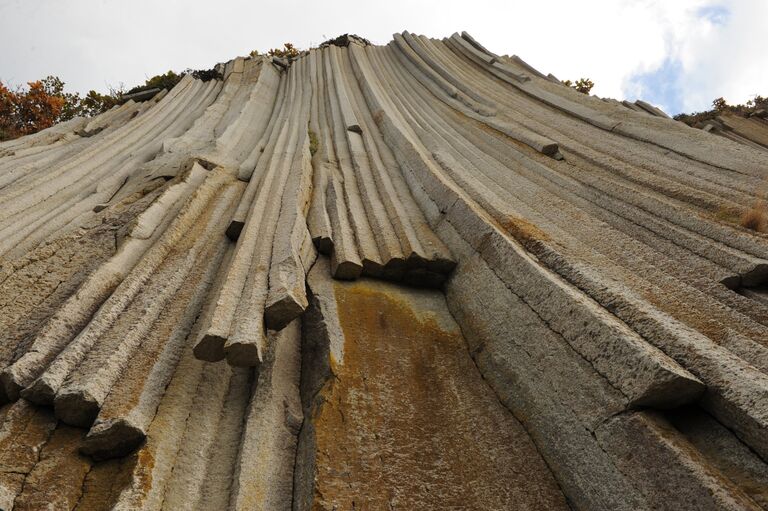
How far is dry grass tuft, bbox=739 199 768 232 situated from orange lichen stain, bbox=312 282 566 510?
9.41 feet

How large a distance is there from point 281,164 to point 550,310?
4705 mm

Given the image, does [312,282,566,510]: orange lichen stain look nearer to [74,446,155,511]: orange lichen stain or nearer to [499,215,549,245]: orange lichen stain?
[74,446,155,511]: orange lichen stain

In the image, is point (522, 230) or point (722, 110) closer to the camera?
point (522, 230)

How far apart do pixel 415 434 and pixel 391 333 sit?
1.12 metres

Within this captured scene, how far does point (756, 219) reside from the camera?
14.6 ft

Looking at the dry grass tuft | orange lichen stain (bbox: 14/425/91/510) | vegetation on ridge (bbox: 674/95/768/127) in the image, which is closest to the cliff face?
orange lichen stain (bbox: 14/425/91/510)

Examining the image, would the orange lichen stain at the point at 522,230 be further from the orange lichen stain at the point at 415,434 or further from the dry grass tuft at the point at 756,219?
the dry grass tuft at the point at 756,219

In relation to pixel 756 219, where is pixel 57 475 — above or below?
below

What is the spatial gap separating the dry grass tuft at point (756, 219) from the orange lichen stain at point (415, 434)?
287 cm

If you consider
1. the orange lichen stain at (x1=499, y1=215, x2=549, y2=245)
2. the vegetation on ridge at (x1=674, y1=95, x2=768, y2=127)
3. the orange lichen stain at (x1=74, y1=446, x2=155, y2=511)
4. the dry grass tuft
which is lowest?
the orange lichen stain at (x1=74, y1=446, x2=155, y2=511)

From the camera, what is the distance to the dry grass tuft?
4.42 m

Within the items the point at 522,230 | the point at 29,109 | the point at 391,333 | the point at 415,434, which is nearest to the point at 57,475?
the point at 415,434

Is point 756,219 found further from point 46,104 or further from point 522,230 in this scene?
point 46,104

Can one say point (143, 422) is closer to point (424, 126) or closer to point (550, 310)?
point (550, 310)
